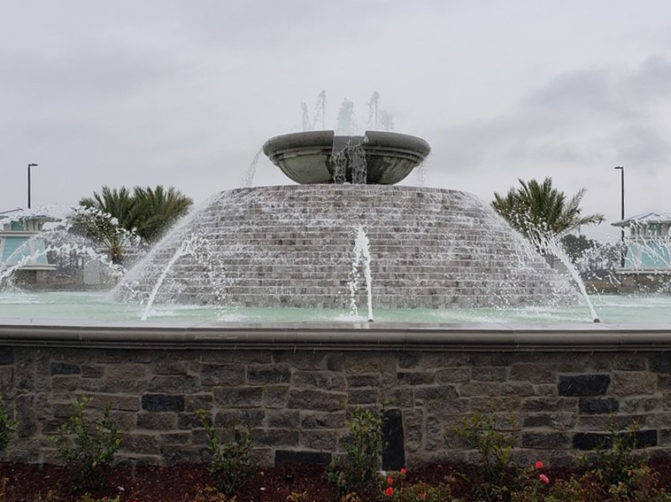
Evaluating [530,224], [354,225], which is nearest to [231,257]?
[354,225]

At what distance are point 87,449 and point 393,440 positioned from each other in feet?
6.04

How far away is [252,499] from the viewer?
13.8 feet

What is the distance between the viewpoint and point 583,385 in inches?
182

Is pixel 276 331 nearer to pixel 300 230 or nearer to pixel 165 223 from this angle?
pixel 300 230

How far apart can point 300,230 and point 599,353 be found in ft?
22.2

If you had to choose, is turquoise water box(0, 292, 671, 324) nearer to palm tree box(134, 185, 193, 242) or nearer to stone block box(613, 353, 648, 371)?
stone block box(613, 353, 648, 371)

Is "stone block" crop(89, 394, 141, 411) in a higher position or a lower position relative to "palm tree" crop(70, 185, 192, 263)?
lower

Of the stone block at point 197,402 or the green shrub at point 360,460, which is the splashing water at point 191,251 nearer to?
the stone block at point 197,402

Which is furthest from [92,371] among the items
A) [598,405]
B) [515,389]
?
[598,405]

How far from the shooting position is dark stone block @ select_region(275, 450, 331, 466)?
4.50 m

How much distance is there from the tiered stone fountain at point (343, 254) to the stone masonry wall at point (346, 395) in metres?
5.15

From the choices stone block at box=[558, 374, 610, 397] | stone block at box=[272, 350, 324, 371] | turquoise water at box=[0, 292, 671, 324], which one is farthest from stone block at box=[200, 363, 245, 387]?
turquoise water at box=[0, 292, 671, 324]

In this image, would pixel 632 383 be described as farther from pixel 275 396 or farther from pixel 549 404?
pixel 275 396

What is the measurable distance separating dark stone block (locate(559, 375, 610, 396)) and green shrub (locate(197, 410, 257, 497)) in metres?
2.01
